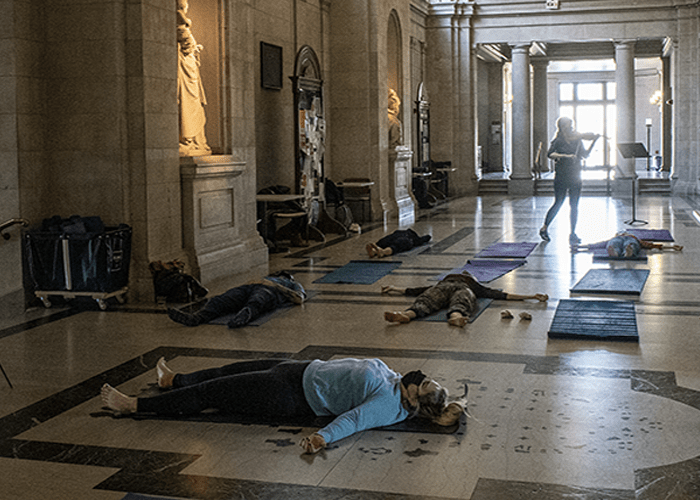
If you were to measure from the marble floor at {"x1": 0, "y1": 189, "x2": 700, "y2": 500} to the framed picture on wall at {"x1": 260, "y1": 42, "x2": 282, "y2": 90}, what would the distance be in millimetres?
5412

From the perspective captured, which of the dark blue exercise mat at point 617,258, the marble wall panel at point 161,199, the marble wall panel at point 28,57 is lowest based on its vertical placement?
the dark blue exercise mat at point 617,258

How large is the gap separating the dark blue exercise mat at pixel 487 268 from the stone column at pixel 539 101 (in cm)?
2188

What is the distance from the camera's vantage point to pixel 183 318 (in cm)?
732

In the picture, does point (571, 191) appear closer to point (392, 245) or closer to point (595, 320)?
point (392, 245)

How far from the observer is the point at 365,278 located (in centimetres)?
987

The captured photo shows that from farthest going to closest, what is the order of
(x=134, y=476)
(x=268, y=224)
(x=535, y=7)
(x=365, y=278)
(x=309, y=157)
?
(x=535, y=7) → (x=309, y=157) → (x=268, y=224) → (x=365, y=278) → (x=134, y=476)

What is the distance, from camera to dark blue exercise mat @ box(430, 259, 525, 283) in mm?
9938

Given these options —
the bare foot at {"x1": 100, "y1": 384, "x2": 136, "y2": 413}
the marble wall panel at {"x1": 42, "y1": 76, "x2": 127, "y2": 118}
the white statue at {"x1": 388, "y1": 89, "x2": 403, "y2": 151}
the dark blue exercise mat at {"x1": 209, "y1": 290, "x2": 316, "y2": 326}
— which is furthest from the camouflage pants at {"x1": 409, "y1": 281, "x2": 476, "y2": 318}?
the white statue at {"x1": 388, "y1": 89, "x2": 403, "y2": 151}

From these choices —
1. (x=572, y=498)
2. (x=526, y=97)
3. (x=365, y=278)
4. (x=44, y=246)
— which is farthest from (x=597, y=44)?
(x=572, y=498)

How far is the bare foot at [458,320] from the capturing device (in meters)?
7.16

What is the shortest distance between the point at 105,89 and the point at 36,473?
5256 mm

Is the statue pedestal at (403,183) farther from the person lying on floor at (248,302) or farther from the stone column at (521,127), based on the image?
the person lying on floor at (248,302)

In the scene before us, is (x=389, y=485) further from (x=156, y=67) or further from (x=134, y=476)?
(x=156, y=67)

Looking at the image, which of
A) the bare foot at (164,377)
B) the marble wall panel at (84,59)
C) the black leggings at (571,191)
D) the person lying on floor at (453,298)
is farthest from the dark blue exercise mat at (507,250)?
the bare foot at (164,377)
